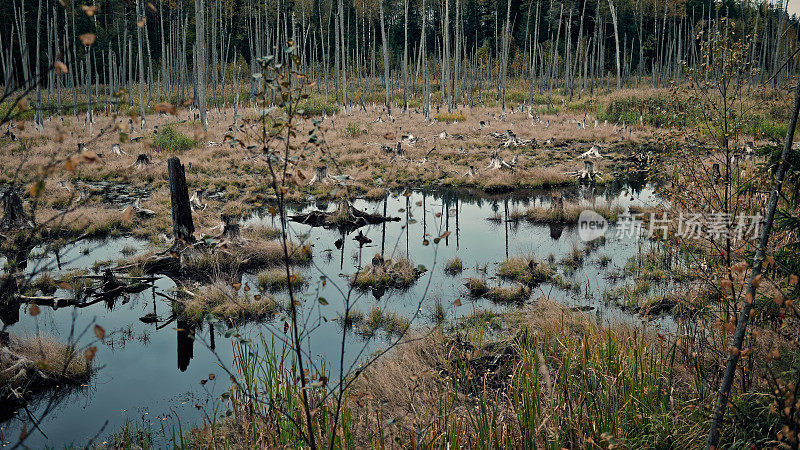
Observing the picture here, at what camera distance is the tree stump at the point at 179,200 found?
29.5ft

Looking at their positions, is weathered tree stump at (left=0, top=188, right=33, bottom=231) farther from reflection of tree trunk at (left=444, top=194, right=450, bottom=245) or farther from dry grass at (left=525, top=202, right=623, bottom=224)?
dry grass at (left=525, top=202, right=623, bottom=224)

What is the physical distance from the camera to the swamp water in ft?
17.6

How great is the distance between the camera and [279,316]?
233 inches

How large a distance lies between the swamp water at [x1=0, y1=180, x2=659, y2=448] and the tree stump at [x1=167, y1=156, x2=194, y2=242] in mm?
904

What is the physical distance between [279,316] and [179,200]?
14.1 ft

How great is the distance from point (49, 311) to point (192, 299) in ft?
6.55

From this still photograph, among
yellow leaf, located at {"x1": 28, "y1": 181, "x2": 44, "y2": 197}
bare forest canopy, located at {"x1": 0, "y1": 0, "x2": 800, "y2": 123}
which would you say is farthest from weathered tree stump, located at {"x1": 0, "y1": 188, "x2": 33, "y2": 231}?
bare forest canopy, located at {"x1": 0, "y1": 0, "x2": 800, "y2": 123}

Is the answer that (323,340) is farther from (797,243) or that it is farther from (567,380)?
(797,243)

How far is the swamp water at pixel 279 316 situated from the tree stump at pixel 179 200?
0.90m

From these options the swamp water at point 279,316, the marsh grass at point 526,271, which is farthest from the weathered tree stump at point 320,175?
the marsh grass at point 526,271

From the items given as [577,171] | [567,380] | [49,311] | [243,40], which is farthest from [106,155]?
[243,40]

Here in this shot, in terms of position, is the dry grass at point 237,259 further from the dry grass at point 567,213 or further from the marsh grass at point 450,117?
the marsh grass at point 450,117

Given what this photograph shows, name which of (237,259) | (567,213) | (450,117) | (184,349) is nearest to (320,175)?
(567,213)

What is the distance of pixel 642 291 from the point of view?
8188mm
